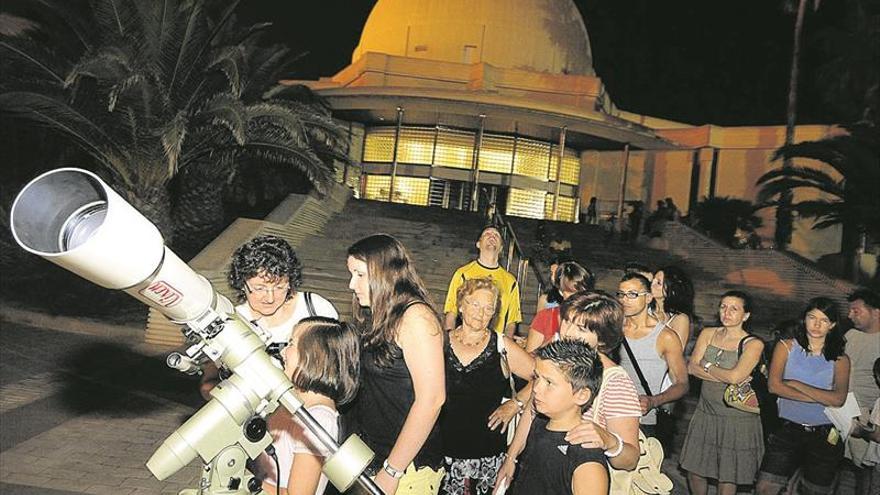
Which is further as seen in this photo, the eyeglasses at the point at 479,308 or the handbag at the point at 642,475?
the eyeglasses at the point at 479,308

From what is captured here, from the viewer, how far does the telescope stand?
1.46 m

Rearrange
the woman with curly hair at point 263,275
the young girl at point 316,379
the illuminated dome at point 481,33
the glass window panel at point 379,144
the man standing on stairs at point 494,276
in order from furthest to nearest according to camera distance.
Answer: the illuminated dome at point 481,33
the glass window panel at point 379,144
the man standing on stairs at point 494,276
the woman with curly hair at point 263,275
the young girl at point 316,379

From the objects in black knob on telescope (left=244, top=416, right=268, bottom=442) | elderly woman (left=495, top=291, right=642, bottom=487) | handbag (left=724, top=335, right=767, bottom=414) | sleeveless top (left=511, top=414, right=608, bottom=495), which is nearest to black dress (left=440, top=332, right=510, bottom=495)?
elderly woman (left=495, top=291, right=642, bottom=487)

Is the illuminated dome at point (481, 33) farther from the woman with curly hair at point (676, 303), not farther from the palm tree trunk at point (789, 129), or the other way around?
the woman with curly hair at point (676, 303)

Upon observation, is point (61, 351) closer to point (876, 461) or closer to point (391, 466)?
point (391, 466)

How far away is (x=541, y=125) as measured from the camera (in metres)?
22.2

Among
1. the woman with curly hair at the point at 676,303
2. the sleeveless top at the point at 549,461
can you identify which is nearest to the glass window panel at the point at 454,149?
the woman with curly hair at the point at 676,303

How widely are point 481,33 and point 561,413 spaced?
27.0 metres

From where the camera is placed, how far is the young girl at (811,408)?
420 cm

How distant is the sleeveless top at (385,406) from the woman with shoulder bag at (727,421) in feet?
7.06

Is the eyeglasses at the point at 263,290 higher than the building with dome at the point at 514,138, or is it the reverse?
the building with dome at the point at 514,138

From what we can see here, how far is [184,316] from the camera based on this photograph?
5.41 ft

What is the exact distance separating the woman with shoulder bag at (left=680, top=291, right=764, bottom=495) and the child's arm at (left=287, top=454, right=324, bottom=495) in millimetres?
2809

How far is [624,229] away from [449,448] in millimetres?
16714
